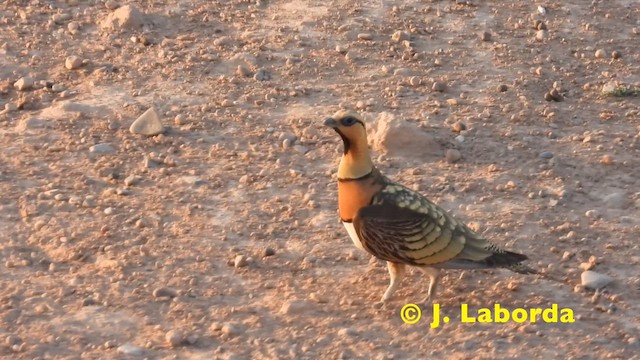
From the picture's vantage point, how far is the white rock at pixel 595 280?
659 cm

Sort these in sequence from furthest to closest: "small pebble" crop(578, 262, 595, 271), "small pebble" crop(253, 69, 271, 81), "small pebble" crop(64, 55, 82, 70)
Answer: "small pebble" crop(64, 55, 82, 70) < "small pebble" crop(253, 69, 271, 81) < "small pebble" crop(578, 262, 595, 271)

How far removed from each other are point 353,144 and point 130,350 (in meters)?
1.51

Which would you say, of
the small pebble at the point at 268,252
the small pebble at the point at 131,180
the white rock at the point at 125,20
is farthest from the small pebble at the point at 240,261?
the white rock at the point at 125,20

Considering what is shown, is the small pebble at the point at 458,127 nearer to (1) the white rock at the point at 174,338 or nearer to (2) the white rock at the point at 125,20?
(2) the white rock at the point at 125,20

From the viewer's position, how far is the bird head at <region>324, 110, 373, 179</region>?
6.33m

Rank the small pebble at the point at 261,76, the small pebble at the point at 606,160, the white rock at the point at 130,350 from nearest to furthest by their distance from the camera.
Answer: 1. the white rock at the point at 130,350
2. the small pebble at the point at 606,160
3. the small pebble at the point at 261,76

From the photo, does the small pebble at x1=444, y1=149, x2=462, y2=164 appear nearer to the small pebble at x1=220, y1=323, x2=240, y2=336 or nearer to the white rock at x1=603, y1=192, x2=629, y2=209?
the white rock at x1=603, y1=192, x2=629, y2=209

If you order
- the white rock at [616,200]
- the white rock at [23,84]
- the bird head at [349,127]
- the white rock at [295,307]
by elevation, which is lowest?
the white rock at [295,307]

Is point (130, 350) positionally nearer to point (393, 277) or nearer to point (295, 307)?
point (295, 307)

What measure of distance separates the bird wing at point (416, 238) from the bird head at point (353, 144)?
0.17 meters

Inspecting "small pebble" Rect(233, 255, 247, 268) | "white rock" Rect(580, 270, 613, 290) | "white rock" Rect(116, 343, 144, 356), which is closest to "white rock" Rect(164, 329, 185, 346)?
"white rock" Rect(116, 343, 144, 356)

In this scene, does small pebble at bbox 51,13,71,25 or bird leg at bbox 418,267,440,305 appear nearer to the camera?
bird leg at bbox 418,267,440,305

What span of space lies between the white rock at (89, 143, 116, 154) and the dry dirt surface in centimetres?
1

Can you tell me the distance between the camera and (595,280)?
6609mm
